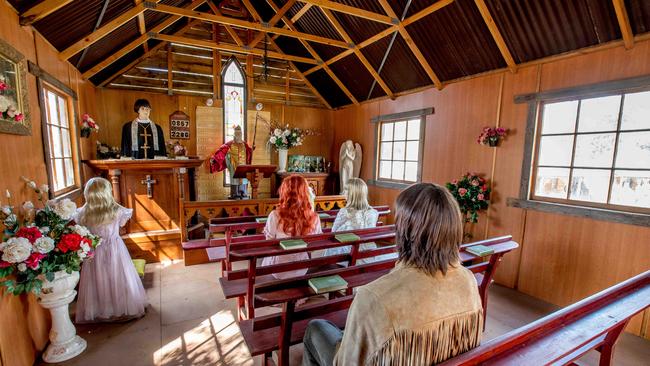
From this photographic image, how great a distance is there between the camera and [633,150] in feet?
8.60

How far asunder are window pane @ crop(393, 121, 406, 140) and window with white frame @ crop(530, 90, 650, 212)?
217cm

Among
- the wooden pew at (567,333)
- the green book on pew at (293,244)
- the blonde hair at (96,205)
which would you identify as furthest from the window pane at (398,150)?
the blonde hair at (96,205)

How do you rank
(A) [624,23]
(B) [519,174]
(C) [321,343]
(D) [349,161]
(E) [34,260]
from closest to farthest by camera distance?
(C) [321,343] → (E) [34,260] → (A) [624,23] → (B) [519,174] → (D) [349,161]

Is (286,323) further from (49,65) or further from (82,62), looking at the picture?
(82,62)

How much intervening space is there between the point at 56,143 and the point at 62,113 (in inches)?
19.3

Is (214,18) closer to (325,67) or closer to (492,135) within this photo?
(325,67)

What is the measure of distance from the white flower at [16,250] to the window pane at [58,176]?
1522 mm

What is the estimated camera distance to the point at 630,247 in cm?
257

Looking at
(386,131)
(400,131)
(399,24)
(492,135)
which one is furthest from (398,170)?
(399,24)

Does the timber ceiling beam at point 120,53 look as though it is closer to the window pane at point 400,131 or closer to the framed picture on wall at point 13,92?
the framed picture on wall at point 13,92

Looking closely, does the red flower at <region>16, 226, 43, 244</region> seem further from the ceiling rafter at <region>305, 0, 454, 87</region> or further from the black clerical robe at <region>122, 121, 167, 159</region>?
the ceiling rafter at <region>305, 0, 454, 87</region>

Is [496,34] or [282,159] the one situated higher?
[496,34]

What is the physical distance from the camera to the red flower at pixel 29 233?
175 cm

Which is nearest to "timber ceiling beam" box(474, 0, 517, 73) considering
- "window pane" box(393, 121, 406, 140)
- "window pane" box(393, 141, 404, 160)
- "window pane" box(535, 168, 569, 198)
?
"window pane" box(535, 168, 569, 198)
